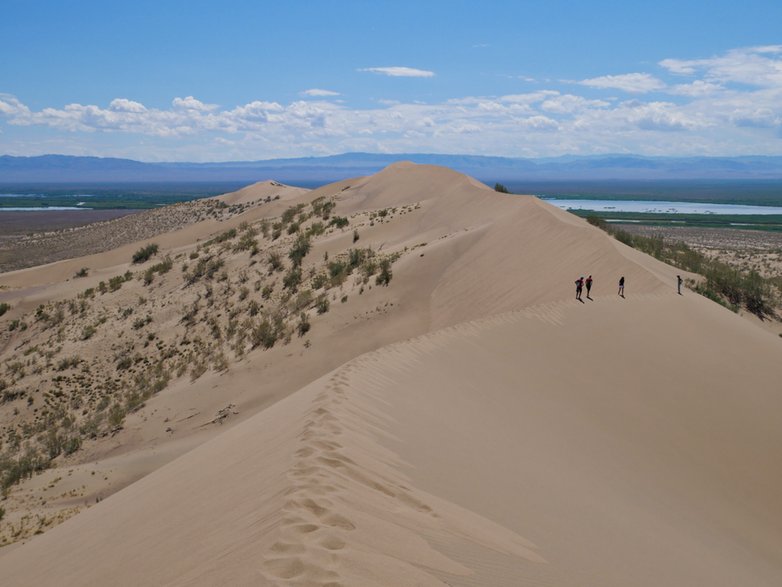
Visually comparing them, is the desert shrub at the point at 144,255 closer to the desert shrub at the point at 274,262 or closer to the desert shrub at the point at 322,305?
the desert shrub at the point at 274,262

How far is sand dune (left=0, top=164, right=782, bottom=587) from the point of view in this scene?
14.5 ft

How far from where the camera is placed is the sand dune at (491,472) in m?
4.41

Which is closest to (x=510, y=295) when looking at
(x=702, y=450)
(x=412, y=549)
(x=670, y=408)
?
(x=670, y=408)

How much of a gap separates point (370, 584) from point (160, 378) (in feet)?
51.0

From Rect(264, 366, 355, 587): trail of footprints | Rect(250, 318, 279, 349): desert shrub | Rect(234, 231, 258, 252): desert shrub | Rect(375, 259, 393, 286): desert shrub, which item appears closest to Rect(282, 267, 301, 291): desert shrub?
Rect(375, 259, 393, 286): desert shrub

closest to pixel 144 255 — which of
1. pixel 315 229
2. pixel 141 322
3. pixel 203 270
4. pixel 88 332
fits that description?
pixel 315 229

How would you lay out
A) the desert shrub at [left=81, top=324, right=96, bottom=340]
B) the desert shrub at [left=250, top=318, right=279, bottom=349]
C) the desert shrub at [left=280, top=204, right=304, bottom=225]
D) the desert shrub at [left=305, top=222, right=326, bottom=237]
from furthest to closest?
the desert shrub at [left=280, top=204, right=304, bottom=225] < the desert shrub at [left=305, top=222, right=326, bottom=237] < the desert shrub at [left=81, top=324, right=96, bottom=340] < the desert shrub at [left=250, top=318, right=279, bottom=349]

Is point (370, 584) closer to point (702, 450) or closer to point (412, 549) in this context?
point (412, 549)

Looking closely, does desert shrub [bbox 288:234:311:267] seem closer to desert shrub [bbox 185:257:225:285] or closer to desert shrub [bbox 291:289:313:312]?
desert shrub [bbox 185:257:225:285]

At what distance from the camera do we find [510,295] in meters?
18.2

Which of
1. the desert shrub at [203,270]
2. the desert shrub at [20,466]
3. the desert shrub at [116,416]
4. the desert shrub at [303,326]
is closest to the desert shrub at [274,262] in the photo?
the desert shrub at [203,270]

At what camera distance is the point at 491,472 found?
650 centimetres

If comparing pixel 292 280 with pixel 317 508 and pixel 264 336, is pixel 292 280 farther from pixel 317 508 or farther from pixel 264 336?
pixel 317 508

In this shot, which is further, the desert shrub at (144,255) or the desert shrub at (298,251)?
the desert shrub at (144,255)
